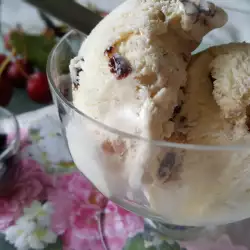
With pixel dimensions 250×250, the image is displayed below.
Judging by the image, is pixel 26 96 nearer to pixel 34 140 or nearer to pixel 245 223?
pixel 34 140

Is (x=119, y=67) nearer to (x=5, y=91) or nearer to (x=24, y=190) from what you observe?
(x=24, y=190)

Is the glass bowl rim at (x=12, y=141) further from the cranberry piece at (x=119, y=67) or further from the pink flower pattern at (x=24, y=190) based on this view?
the cranberry piece at (x=119, y=67)

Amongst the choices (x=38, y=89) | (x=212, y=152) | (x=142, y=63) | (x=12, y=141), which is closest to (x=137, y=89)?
(x=142, y=63)

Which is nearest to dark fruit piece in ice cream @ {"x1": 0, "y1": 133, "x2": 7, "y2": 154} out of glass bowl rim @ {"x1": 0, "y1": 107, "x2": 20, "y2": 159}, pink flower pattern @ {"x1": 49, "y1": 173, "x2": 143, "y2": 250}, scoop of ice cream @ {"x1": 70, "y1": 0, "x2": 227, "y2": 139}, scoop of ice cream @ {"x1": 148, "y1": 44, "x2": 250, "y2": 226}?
glass bowl rim @ {"x1": 0, "y1": 107, "x2": 20, "y2": 159}

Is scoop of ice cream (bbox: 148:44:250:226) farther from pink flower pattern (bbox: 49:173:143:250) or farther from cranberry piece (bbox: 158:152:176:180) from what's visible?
pink flower pattern (bbox: 49:173:143:250)

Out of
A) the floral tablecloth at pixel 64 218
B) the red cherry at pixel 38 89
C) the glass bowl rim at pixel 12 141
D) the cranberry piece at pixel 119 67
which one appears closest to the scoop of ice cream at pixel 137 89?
the cranberry piece at pixel 119 67
